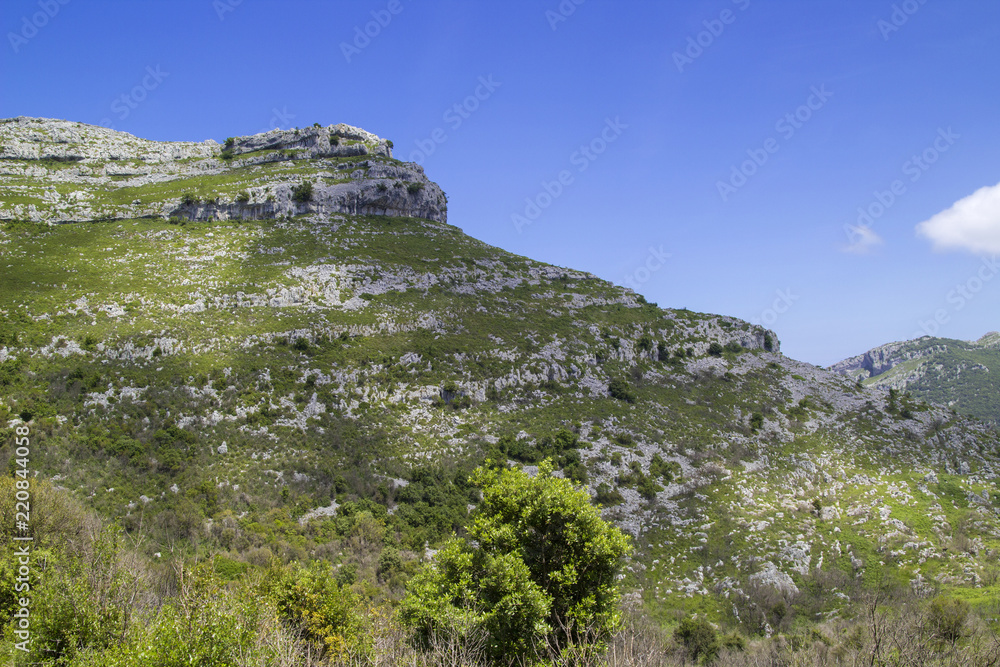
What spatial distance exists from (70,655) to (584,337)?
5442 centimetres

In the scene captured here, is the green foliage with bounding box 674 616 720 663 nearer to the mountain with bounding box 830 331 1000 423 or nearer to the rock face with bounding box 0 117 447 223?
the rock face with bounding box 0 117 447 223

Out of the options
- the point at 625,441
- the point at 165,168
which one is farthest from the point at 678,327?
the point at 165,168

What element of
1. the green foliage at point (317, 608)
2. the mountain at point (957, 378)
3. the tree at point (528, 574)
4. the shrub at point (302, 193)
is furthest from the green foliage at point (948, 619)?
the mountain at point (957, 378)

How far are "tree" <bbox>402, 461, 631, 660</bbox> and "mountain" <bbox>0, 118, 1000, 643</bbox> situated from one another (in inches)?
651

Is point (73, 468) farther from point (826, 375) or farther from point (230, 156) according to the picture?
point (826, 375)

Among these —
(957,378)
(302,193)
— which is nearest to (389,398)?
(302,193)

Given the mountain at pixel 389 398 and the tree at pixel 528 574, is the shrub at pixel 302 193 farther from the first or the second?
the tree at pixel 528 574

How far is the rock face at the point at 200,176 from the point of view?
62.3 meters

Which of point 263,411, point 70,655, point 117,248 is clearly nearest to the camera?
point 70,655

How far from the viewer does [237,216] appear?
6531cm

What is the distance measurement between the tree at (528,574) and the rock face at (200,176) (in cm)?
6083

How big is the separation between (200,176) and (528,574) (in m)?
77.1

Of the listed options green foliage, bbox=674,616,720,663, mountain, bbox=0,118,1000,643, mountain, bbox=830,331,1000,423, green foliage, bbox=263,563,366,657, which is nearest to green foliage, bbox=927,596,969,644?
mountain, bbox=0,118,1000,643

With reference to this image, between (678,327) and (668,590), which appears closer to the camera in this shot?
(668,590)
